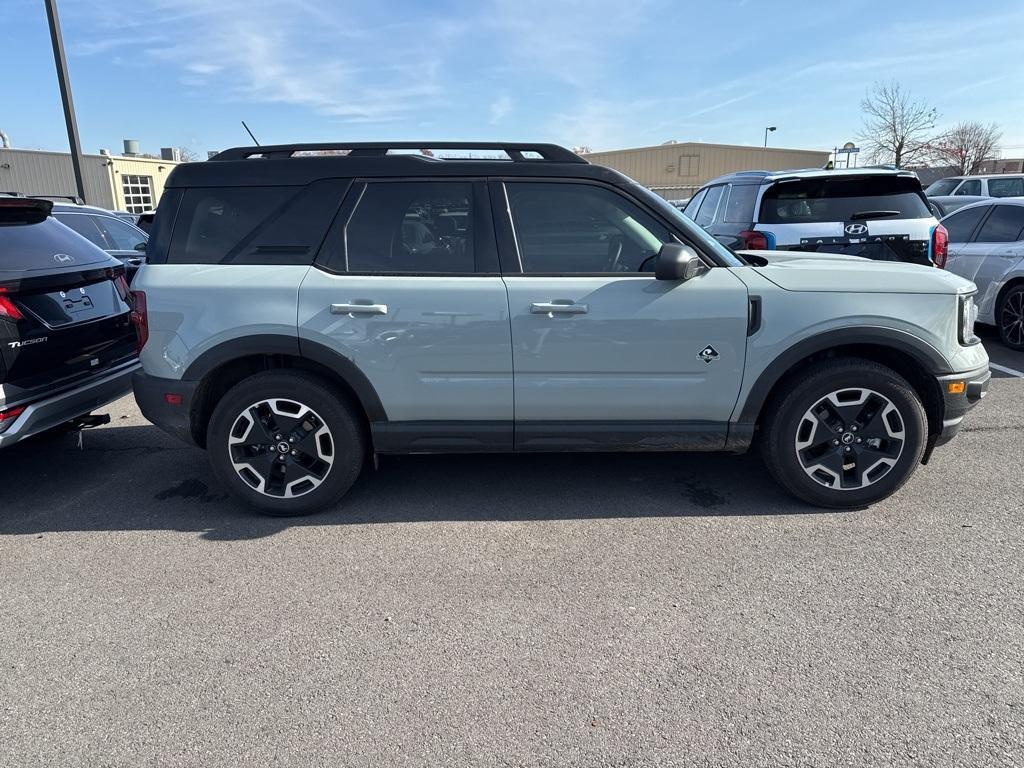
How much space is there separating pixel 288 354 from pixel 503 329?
3.88 ft

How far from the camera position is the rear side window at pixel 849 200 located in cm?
641

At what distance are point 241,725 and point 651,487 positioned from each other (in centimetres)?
262

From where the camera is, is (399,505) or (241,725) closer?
(241,725)

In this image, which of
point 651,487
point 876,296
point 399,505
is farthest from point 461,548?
point 876,296

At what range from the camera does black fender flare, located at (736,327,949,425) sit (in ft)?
11.7

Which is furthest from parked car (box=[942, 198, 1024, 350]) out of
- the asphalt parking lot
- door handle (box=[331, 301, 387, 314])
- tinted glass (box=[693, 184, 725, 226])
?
door handle (box=[331, 301, 387, 314])

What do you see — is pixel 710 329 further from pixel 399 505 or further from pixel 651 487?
pixel 399 505

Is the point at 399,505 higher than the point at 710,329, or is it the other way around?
the point at 710,329

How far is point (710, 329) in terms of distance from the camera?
3584mm

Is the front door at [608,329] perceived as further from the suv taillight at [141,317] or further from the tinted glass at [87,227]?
the tinted glass at [87,227]

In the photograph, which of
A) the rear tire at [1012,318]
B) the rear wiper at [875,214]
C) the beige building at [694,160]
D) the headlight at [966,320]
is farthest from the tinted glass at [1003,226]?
the beige building at [694,160]

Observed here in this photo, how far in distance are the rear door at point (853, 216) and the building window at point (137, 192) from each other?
31.4 metres

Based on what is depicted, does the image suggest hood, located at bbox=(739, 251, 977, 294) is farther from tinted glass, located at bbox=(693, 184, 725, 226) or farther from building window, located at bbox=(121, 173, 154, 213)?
building window, located at bbox=(121, 173, 154, 213)

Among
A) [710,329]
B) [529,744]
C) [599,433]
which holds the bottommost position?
[529,744]
